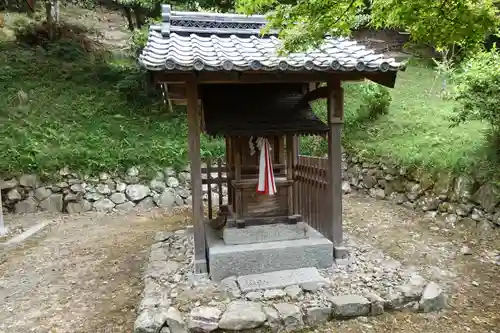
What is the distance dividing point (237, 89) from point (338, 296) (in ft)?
11.2

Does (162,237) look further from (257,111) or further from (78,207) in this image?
(78,207)

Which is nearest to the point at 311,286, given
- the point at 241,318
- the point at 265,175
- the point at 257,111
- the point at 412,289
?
the point at 241,318

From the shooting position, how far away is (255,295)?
14.8 feet

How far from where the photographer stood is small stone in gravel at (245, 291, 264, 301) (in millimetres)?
4452

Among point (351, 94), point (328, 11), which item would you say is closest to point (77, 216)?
point (328, 11)

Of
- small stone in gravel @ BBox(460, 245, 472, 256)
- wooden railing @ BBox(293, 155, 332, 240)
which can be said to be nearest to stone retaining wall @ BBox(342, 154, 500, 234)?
small stone in gravel @ BBox(460, 245, 472, 256)

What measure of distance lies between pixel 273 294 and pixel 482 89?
566 cm

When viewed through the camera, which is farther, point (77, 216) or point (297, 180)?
point (77, 216)

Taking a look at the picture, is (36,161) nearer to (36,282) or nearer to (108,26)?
(36,282)

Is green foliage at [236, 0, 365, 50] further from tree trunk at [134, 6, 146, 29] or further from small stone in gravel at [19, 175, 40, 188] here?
tree trunk at [134, 6, 146, 29]

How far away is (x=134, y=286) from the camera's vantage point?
548cm

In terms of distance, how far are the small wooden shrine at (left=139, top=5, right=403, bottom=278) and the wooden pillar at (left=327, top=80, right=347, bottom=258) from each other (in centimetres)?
1

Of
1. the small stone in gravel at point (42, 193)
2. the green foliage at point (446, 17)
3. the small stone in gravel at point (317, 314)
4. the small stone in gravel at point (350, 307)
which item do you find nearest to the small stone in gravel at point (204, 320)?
the small stone in gravel at point (317, 314)

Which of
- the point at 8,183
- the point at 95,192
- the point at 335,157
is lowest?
the point at 95,192
